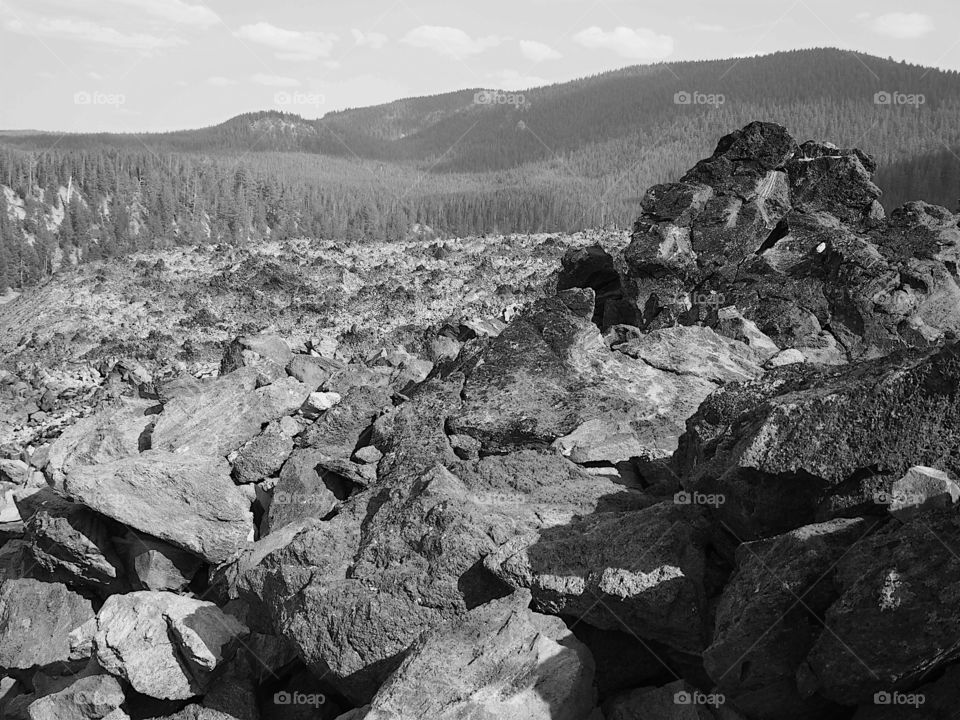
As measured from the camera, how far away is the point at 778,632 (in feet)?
18.8

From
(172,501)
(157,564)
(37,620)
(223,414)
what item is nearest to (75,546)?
(37,620)

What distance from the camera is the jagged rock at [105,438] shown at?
42.8ft

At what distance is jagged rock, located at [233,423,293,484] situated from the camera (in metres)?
11.4

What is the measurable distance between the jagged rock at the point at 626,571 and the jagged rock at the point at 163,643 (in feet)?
9.98

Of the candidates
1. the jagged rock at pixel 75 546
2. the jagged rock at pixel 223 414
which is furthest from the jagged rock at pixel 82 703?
the jagged rock at pixel 223 414

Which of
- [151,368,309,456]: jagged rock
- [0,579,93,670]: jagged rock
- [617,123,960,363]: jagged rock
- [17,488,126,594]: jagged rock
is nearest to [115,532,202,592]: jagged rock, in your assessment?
[17,488,126,594]: jagged rock

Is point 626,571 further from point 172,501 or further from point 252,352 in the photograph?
point 252,352

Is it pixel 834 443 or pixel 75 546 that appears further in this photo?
pixel 75 546

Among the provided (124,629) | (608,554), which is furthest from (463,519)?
(124,629)

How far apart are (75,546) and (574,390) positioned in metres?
7.03

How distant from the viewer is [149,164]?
166 m

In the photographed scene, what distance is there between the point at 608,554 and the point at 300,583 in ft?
10.3

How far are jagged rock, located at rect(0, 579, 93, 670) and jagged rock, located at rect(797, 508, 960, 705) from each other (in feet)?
30.1

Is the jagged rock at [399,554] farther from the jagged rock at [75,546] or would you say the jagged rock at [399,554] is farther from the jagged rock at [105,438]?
the jagged rock at [105,438]
